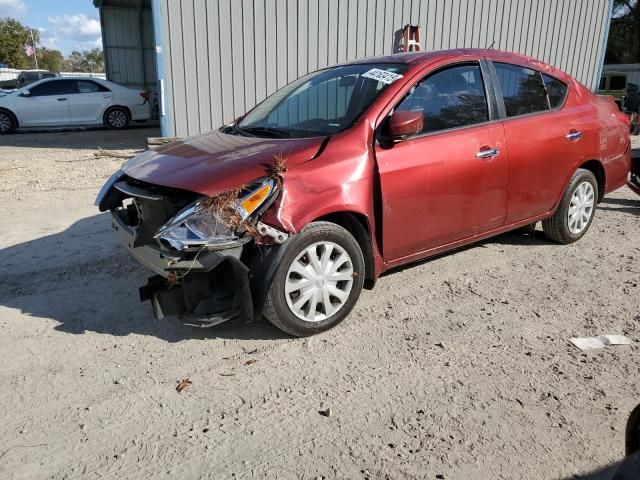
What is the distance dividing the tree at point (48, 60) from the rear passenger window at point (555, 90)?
255ft

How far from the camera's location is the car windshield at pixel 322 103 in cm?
366

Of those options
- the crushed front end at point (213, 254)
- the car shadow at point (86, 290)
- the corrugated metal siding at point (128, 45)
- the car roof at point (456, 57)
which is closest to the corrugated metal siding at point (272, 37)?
the car shadow at point (86, 290)

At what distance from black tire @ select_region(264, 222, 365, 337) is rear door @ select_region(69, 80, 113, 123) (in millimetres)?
13709

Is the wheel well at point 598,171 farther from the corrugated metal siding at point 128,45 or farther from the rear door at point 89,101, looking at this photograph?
the corrugated metal siding at point 128,45

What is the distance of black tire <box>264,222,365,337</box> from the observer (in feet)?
10.2

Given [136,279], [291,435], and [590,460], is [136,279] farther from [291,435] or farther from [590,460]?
[590,460]

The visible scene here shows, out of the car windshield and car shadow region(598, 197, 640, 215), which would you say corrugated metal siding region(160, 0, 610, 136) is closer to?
the car windshield

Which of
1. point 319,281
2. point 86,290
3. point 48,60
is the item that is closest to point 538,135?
point 319,281

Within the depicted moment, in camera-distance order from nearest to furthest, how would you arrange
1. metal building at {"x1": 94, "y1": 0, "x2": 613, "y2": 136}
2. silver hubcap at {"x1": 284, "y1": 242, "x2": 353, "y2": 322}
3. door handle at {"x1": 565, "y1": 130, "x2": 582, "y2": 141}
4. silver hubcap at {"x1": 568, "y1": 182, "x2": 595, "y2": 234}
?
silver hubcap at {"x1": 284, "y1": 242, "x2": 353, "y2": 322} < door handle at {"x1": 565, "y1": 130, "x2": 582, "y2": 141} < silver hubcap at {"x1": 568, "y1": 182, "x2": 595, "y2": 234} < metal building at {"x1": 94, "y1": 0, "x2": 613, "y2": 136}

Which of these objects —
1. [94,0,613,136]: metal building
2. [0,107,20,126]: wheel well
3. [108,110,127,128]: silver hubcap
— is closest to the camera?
[94,0,613,136]: metal building

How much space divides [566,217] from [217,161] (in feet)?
10.8

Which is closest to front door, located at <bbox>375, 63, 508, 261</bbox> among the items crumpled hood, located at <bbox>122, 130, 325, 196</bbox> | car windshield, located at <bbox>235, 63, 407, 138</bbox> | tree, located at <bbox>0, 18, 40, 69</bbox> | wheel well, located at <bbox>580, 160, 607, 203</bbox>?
car windshield, located at <bbox>235, 63, 407, 138</bbox>

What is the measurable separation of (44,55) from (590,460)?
277 ft

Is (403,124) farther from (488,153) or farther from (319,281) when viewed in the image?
(319,281)
